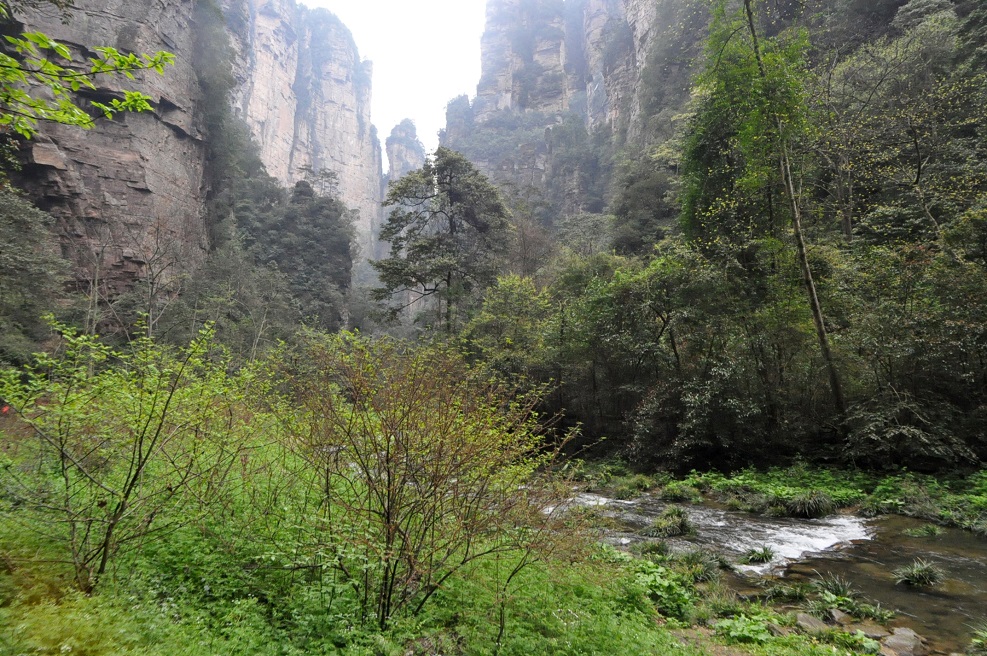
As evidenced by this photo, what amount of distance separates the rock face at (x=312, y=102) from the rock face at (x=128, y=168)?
34735 mm

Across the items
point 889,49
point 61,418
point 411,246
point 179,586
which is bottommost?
point 179,586

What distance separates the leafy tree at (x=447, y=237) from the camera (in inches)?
842

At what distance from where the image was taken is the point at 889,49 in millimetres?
16734

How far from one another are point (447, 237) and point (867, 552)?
1918cm

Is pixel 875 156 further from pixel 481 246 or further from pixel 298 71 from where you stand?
pixel 298 71

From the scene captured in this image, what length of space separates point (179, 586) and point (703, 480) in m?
11.3

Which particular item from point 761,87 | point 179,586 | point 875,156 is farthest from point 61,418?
point 875,156

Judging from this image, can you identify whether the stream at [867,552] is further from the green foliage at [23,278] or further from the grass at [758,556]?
the green foliage at [23,278]

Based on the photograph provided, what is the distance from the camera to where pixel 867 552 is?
7.08 meters

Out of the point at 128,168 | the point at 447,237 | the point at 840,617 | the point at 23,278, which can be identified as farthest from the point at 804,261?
the point at 128,168

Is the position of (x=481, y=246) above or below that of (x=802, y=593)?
above

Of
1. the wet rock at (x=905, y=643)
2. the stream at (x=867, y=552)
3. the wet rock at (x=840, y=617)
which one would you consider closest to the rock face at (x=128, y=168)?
the stream at (x=867, y=552)

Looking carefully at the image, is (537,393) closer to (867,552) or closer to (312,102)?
(867,552)

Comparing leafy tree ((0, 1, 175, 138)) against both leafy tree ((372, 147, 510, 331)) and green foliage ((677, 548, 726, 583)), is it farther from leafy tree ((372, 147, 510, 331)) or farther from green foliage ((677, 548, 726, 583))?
leafy tree ((372, 147, 510, 331))
